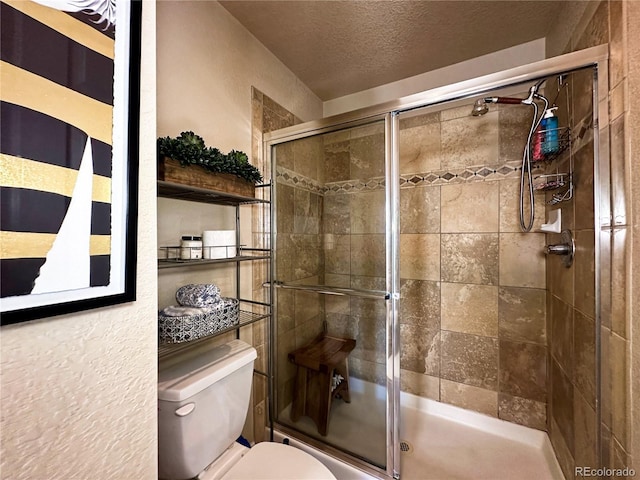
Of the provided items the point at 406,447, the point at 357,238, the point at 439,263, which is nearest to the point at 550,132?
the point at 439,263

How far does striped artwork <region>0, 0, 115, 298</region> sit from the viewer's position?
15.6 inches

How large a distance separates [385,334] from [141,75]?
4.49ft

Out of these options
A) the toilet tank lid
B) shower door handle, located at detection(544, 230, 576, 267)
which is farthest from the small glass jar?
shower door handle, located at detection(544, 230, 576, 267)

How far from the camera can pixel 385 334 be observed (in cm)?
134

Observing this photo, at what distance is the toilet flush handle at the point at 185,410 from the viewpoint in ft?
2.73

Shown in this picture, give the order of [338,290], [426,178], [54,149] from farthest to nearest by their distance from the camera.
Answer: [426,178], [338,290], [54,149]

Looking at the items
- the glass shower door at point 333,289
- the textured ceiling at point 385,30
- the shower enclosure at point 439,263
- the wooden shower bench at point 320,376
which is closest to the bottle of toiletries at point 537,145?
the shower enclosure at point 439,263

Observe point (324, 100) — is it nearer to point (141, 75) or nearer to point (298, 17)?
point (298, 17)

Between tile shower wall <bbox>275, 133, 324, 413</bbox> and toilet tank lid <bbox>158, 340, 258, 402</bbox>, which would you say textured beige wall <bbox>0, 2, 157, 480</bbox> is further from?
tile shower wall <bbox>275, 133, 324, 413</bbox>

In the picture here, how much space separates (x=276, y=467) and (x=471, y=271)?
159 centimetres

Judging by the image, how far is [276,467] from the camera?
0.98 meters

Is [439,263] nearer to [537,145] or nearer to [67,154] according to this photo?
[537,145]

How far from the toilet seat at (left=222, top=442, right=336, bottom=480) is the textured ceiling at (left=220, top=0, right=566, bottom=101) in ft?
6.90

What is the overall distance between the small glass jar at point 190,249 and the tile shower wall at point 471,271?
1468 mm
